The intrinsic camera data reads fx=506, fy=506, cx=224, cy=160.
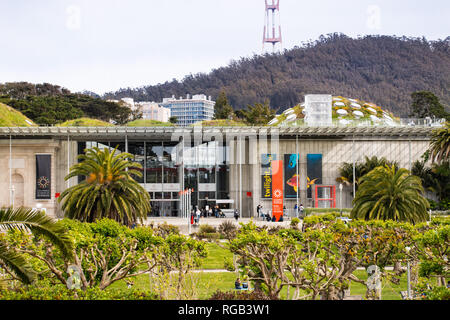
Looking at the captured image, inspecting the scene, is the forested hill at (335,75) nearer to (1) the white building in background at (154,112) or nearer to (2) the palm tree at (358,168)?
(1) the white building in background at (154,112)

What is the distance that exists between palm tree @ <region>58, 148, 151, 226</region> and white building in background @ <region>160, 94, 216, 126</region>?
13876 cm

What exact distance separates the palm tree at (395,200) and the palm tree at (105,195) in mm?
12809

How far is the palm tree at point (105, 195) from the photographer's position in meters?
27.0

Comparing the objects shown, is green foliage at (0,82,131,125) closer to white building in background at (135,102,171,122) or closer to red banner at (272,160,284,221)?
white building in background at (135,102,171,122)

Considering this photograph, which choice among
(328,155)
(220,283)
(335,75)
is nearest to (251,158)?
(328,155)

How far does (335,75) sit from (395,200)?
5037 inches

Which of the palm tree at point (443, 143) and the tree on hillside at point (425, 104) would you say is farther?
the tree on hillside at point (425, 104)

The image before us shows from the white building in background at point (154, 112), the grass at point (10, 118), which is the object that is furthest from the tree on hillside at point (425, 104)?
the white building in background at point (154, 112)

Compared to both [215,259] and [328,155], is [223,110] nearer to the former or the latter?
[328,155]

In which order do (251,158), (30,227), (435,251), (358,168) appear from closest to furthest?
1. (30,227)
2. (435,251)
3. (358,168)
4. (251,158)

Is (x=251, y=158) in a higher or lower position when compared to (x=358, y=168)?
higher

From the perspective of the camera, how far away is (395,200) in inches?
1108

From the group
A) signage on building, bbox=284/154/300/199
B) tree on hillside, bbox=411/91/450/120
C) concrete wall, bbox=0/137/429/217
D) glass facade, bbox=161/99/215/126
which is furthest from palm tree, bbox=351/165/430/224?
glass facade, bbox=161/99/215/126
